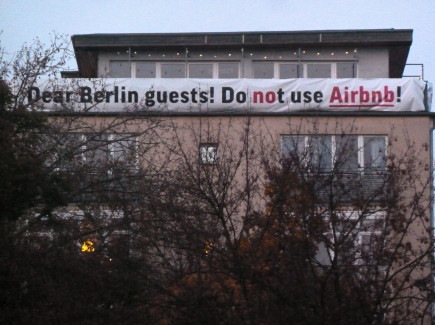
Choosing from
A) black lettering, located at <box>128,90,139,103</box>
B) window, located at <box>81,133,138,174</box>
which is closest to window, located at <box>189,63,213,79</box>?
black lettering, located at <box>128,90,139,103</box>

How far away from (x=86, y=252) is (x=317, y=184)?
4501 mm

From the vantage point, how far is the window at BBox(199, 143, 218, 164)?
1798 cm

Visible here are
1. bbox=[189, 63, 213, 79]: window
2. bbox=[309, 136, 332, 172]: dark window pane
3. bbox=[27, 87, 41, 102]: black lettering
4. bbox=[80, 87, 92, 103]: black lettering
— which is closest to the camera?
bbox=[309, 136, 332, 172]: dark window pane

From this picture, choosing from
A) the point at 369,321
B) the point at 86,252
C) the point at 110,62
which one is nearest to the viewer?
the point at 369,321

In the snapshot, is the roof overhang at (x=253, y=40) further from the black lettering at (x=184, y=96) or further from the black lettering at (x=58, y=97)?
the black lettering at (x=58, y=97)

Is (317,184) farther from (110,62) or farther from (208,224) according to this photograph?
(110,62)

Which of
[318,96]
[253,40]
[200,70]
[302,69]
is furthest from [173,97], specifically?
[302,69]

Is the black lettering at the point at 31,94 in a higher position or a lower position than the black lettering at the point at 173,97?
lower

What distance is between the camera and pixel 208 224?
15.7 meters

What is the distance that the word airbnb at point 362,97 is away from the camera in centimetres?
2934

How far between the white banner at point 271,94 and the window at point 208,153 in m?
8.98

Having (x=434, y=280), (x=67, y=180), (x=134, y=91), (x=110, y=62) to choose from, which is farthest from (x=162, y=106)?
(x=434, y=280)

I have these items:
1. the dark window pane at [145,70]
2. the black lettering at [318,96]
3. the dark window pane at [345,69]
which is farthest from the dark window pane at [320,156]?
the dark window pane at [145,70]

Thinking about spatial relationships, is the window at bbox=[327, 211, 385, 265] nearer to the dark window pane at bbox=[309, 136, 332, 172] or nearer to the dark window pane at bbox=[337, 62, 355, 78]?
the dark window pane at bbox=[309, 136, 332, 172]
